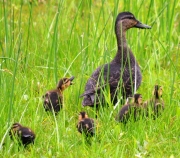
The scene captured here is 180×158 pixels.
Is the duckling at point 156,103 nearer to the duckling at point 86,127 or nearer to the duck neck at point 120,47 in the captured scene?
the duckling at point 86,127

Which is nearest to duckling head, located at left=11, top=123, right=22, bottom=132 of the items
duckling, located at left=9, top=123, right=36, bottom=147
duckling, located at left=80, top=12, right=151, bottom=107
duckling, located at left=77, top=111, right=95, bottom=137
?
duckling, located at left=9, top=123, right=36, bottom=147

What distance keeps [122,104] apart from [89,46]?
1.03 meters

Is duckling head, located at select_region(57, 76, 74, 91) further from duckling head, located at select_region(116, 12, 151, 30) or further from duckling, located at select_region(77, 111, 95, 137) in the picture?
duckling head, located at select_region(116, 12, 151, 30)

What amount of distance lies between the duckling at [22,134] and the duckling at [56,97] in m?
0.85

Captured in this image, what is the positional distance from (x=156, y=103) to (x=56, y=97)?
0.98 meters

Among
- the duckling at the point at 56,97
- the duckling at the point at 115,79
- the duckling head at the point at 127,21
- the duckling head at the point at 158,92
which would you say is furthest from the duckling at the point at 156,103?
the duckling head at the point at 127,21

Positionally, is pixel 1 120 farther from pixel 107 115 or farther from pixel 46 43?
pixel 46 43

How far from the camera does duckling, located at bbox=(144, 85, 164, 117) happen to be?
5.74 metres

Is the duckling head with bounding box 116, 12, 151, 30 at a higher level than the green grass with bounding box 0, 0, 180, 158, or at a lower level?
higher

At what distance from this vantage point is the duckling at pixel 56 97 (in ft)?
19.8

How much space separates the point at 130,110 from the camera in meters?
5.64

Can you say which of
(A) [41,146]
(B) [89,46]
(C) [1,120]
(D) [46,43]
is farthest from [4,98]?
(D) [46,43]

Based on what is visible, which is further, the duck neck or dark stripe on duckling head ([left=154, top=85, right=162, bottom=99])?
the duck neck

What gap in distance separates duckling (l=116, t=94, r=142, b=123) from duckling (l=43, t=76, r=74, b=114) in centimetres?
72
